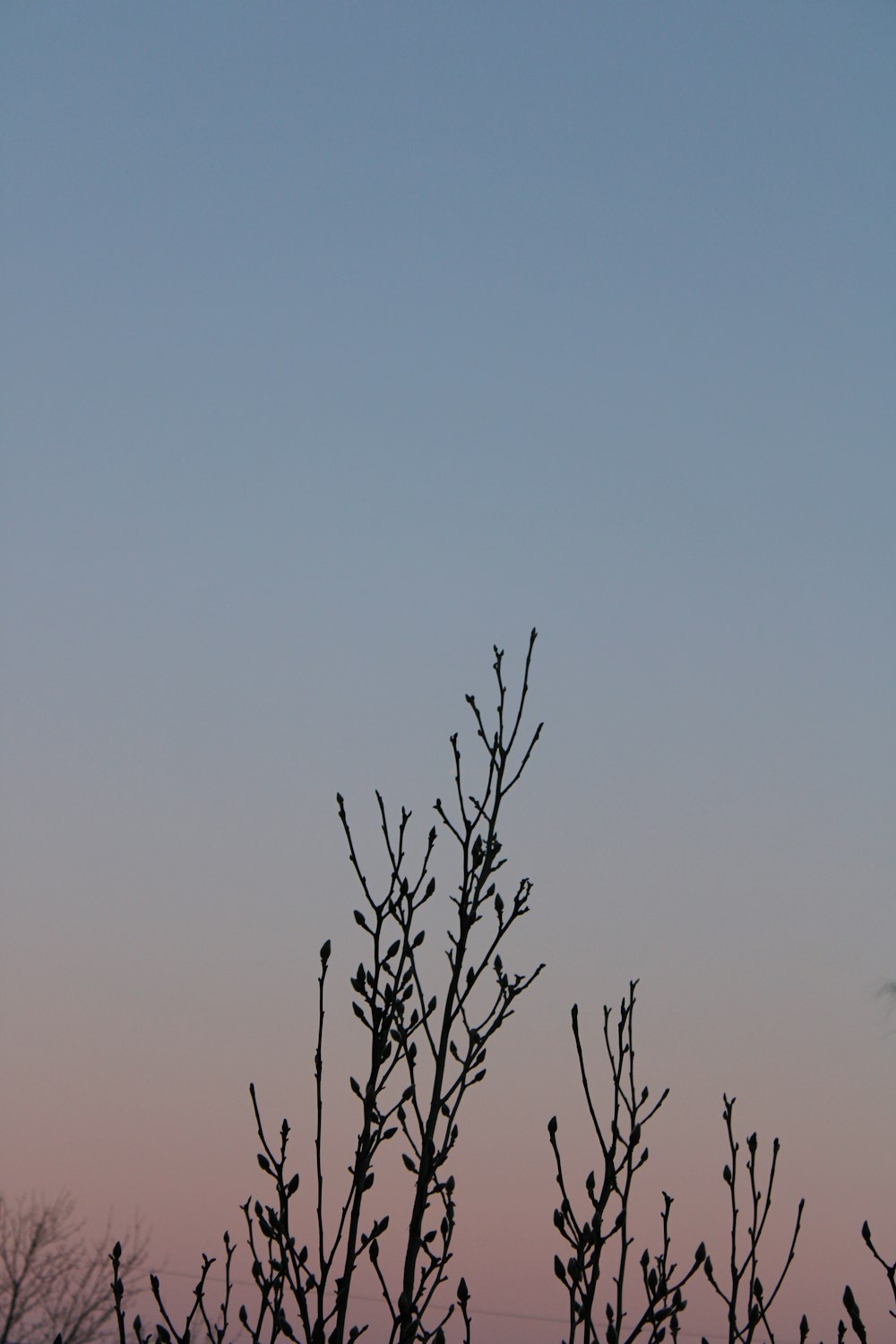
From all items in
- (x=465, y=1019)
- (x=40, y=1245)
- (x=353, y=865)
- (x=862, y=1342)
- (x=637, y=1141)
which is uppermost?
(x=40, y=1245)

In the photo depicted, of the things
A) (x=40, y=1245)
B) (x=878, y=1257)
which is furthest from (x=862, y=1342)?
(x=40, y=1245)

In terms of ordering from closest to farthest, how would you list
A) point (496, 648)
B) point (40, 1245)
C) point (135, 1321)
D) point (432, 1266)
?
point (135, 1321)
point (432, 1266)
point (496, 648)
point (40, 1245)

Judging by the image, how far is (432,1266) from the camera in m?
3.33

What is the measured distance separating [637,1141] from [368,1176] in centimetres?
81

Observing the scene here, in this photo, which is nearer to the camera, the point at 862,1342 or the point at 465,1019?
the point at 862,1342

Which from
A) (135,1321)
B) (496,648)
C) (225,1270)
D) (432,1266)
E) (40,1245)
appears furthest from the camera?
(40,1245)

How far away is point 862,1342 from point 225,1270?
1818 millimetres

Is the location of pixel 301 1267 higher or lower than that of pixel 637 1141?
lower

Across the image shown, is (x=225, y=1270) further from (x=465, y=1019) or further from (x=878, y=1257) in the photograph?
(x=878, y=1257)

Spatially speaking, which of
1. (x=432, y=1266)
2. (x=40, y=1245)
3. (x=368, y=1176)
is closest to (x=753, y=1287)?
(x=432, y=1266)

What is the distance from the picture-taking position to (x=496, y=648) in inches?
160

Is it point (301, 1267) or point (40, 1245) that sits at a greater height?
point (40, 1245)

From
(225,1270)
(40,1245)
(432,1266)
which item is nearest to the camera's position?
(432,1266)

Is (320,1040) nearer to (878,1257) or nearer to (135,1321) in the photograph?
(135,1321)
